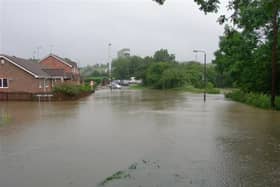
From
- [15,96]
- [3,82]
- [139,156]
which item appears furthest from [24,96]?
[139,156]

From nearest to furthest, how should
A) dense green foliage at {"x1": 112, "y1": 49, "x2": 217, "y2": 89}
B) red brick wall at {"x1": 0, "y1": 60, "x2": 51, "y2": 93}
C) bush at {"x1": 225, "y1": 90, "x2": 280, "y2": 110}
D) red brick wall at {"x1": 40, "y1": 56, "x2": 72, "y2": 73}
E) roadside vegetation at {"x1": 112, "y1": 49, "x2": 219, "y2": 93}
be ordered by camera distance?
bush at {"x1": 225, "y1": 90, "x2": 280, "y2": 110} → red brick wall at {"x1": 0, "y1": 60, "x2": 51, "y2": 93} → red brick wall at {"x1": 40, "y1": 56, "x2": 72, "y2": 73} → roadside vegetation at {"x1": 112, "y1": 49, "x2": 219, "y2": 93} → dense green foliage at {"x1": 112, "y1": 49, "x2": 217, "y2": 89}

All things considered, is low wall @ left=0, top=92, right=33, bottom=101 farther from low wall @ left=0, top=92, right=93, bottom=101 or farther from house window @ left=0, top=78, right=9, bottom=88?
house window @ left=0, top=78, right=9, bottom=88

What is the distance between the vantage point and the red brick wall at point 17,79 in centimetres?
3616

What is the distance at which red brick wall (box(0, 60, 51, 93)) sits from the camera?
36156 mm

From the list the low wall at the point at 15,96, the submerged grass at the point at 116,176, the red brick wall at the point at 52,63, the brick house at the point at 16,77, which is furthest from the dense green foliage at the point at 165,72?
the submerged grass at the point at 116,176

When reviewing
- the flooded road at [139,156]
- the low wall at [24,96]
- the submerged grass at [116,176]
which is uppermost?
the low wall at [24,96]

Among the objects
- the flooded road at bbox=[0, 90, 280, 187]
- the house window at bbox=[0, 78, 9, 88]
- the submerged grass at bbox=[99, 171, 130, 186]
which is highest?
the house window at bbox=[0, 78, 9, 88]

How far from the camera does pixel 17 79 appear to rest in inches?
1435

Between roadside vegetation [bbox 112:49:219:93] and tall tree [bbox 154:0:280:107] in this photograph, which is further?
roadside vegetation [bbox 112:49:219:93]

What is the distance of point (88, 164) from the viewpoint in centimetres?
838

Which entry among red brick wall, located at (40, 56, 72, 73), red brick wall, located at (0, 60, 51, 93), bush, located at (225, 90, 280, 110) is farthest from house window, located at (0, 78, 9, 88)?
bush, located at (225, 90, 280, 110)

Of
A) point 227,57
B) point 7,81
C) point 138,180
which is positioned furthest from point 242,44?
point 138,180

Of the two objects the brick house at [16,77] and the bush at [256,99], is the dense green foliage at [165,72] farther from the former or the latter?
the brick house at [16,77]

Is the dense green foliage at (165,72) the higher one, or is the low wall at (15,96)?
the dense green foliage at (165,72)
